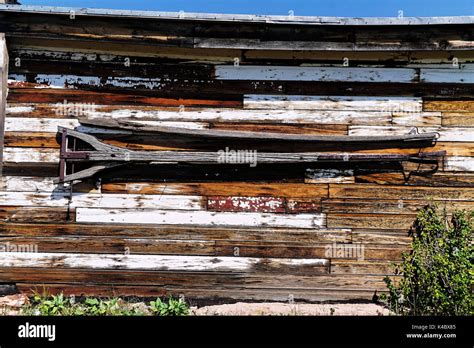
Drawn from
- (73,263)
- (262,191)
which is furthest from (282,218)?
(73,263)

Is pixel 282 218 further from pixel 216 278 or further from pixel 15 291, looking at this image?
pixel 15 291

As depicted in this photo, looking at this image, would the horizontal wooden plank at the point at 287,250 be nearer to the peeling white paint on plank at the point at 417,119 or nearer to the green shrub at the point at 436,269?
the green shrub at the point at 436,269

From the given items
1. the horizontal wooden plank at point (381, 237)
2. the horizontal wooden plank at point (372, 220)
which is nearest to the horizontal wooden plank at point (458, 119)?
the horizontal wooden plank at point (372, 220)

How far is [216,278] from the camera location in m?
6.07

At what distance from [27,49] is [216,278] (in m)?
4.15

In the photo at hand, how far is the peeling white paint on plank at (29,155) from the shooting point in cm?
606

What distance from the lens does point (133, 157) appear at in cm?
589

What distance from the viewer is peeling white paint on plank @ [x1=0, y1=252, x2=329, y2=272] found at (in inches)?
237

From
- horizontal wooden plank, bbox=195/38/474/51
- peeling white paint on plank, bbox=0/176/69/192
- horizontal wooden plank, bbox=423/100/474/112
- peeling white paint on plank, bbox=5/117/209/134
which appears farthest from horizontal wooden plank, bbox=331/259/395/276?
peeling white paint on plank, bbox=0/176/69/192

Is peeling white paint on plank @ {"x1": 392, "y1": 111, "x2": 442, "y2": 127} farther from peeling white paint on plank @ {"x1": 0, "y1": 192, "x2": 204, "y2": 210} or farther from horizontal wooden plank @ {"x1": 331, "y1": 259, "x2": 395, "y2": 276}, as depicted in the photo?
peeling white paint on plank @ {"x1": 0, "y1": 192, "x2": 204, "y2": 210}

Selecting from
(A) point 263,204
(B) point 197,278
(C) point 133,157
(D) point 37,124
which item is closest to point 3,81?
(D) point 37,124

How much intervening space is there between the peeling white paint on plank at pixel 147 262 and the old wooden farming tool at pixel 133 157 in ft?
3.65

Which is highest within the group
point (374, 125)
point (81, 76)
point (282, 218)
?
point (81, 76)

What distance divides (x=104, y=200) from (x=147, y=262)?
3.42 feet
